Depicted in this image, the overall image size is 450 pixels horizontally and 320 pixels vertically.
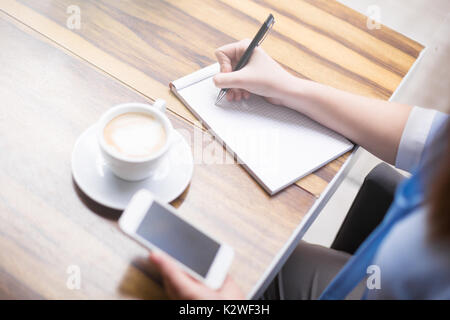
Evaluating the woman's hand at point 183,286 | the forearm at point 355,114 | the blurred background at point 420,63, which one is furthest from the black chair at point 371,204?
the blurred background at point 420,63

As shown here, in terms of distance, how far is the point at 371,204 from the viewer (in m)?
0.85

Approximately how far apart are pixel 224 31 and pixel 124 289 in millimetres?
625

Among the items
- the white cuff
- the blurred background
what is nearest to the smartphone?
the white cuff

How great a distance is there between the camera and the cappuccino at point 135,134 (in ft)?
1.89

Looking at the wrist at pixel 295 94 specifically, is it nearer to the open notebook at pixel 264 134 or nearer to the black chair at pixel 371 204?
the open notebook at pixel 264 134

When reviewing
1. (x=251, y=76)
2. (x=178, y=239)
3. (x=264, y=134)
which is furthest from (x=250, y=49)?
(x=178, y=239)

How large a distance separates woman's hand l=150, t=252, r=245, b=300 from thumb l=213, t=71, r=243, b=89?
14.4 inches

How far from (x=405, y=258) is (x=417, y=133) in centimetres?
28

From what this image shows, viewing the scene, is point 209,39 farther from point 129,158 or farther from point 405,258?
point 405,258

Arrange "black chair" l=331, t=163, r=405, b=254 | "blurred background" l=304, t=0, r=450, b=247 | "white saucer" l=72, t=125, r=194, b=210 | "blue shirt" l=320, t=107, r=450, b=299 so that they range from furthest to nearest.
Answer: "blurred background" l=304, t=0, r=450, b=247
"black chair" l=331, t=163, r=405, b=254
"white saucer" l=72, t=125, r=194, b=210
"blue shirt" l=320, t=107, r=450, b=299

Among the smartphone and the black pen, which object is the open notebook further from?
the smartphone

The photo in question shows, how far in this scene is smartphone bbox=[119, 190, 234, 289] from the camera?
0.54 metres

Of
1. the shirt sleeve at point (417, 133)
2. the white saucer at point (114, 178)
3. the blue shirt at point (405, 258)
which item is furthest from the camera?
the shirt sleeve at point (417, 133)
